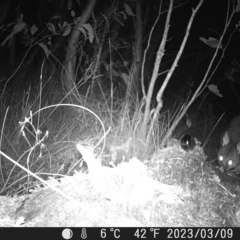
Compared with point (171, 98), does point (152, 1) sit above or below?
above

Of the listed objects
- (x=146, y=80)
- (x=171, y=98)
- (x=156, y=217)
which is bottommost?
(x=171, y=98)

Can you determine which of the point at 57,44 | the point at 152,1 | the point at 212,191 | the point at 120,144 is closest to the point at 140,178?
the point at 212,191

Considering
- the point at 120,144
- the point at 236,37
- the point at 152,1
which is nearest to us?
the point at 120,144

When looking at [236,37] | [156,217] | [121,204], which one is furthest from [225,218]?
[236,37]

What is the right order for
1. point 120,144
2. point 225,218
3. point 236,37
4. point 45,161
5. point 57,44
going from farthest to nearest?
point 236,37 < point 57,44 < point 120,144 < point 45,161 < point 225,218

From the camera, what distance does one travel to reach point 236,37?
267 inches

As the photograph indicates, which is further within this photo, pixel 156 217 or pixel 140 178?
pixel 140 178

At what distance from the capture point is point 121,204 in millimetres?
1864

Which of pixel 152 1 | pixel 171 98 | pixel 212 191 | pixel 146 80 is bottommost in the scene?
pixel 171 98

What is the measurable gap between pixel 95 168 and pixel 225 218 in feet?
3.08

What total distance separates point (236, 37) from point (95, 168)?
5.83m

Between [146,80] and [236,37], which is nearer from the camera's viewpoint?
[146,80]

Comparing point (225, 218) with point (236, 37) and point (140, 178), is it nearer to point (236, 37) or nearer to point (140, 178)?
point (140, 178)

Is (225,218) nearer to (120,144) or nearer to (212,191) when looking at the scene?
(212,191)
